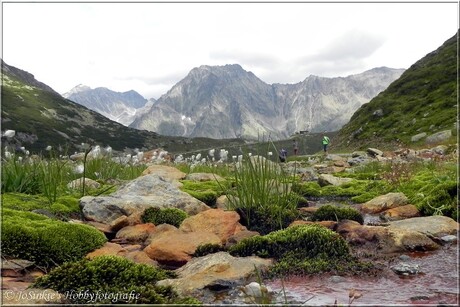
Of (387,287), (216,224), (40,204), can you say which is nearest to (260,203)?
(216,224)

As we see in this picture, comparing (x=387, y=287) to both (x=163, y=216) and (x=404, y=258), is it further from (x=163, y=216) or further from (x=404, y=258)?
(x=163, y=216)

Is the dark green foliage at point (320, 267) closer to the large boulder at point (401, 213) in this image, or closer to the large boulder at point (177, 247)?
the large boulder at point (177, 247)

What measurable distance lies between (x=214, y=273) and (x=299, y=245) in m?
1.42

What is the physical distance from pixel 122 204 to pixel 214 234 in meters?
2.93

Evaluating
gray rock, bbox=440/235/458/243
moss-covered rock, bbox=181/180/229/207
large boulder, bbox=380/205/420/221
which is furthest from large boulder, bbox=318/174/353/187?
gray rock, bbox=440/235/458/243

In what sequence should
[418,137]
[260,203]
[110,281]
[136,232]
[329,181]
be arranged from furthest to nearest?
[418,137] → [329,181] → [260,203] → [136,232] → [110,281]

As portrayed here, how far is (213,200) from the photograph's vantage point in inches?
443

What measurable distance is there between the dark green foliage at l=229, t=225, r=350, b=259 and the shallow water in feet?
2.10

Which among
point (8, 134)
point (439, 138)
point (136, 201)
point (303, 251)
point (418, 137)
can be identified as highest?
point (418, 137)

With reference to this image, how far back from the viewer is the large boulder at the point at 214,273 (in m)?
4.20

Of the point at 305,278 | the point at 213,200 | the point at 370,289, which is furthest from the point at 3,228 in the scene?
the point at 213,200

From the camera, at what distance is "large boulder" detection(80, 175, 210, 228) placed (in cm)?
816


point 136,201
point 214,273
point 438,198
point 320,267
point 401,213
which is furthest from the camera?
point 136,201

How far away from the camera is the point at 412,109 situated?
63594 mm
